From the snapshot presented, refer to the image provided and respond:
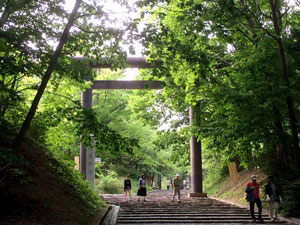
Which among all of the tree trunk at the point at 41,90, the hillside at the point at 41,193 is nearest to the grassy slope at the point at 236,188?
the hillside at the point at 41,193

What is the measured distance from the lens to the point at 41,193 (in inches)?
384

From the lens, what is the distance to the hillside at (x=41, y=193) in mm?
8156

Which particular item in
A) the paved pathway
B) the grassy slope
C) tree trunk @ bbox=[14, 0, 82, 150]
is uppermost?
tree trunk @ bbox=[14, 0, 82, 150]

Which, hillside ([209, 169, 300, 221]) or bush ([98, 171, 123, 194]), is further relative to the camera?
bush ([98, 171, 123, 194])

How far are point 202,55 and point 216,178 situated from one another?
18544mm

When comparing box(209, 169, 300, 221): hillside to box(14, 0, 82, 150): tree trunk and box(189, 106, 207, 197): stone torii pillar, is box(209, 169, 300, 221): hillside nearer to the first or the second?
box(189, 106, 207, 197): stone torii pillar

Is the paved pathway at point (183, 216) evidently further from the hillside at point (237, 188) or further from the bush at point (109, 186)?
the bush at point (109, 186)

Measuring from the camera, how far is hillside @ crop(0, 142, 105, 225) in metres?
8.16

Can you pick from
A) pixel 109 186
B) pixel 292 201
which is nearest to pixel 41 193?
pixel 292 201

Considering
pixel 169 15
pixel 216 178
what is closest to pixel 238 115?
pixel 169 15

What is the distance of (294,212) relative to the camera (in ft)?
37.8

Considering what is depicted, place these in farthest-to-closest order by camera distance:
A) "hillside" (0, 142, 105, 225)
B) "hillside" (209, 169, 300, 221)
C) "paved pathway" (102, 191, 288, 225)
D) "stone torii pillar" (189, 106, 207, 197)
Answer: "stone torii pillar" (189, 106, 207, 197) < "hillside" (209, 169, 300, 221) < "paved pathway" (102, 191, 288, 225) < "hillside" (0, 142, 105, 225)

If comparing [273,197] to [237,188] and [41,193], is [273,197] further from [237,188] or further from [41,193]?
[237,188]

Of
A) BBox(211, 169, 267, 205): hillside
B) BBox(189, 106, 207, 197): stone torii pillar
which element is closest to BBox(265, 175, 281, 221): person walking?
BBox(211, 169, 267, 205): hillside
